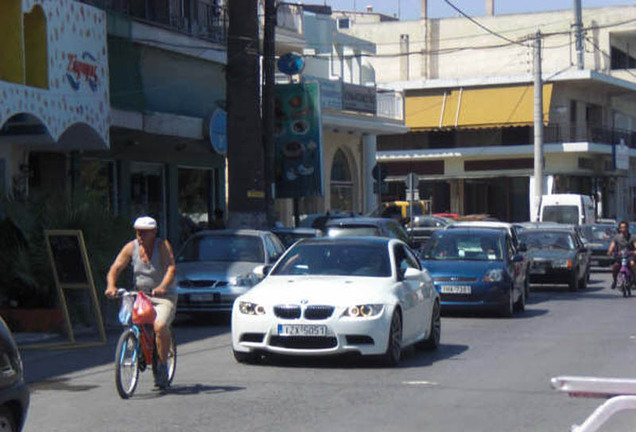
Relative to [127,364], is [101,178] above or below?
above

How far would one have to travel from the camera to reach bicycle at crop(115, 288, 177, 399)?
10.4 m

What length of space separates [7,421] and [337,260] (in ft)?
23.3

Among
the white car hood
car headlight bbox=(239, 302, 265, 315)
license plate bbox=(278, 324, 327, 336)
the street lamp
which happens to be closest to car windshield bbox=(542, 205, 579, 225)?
the street lamp

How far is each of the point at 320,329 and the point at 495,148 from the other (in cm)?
4829

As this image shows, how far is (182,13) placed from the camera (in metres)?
30.2

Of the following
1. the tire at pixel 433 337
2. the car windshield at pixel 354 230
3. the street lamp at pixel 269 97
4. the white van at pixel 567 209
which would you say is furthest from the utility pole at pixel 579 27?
the tire at pixel 433 337

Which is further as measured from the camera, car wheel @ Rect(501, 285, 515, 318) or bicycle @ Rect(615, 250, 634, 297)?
bicycle @ Rect(615, 250, 634, 297)

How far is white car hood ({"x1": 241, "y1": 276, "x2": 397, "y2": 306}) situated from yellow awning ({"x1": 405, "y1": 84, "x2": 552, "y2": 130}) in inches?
1762

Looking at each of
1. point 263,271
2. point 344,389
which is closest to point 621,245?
point 263,271

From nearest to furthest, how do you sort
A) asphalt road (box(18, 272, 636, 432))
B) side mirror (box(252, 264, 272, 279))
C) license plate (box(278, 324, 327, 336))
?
asphalt road (box(18, 272, 636, 432)) → license plate (box(278, 324, 327, 336)) → side mirror (box(252, 264, 272, 279))

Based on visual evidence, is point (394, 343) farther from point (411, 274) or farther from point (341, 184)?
point (341, 184)

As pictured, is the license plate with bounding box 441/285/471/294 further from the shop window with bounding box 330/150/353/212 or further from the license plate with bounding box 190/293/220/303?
the shop window with bounding box 330/150/353/212

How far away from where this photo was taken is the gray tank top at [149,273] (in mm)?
11039

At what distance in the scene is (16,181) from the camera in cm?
2198
